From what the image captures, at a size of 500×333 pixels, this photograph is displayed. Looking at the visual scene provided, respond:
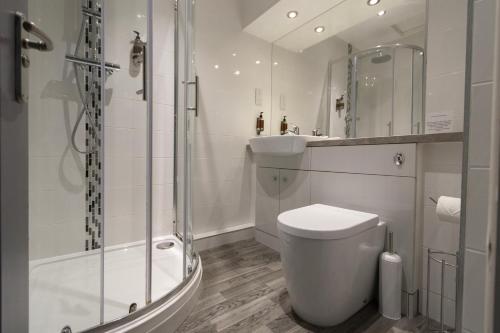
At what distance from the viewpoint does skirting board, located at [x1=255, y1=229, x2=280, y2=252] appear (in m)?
1.87

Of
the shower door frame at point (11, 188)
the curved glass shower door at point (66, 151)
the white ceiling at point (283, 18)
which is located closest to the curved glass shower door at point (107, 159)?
the curved glass shower door at point (66, 151)

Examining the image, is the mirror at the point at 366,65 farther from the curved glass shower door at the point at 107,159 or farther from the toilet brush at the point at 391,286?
the curved glass shower door at the point at 107,159

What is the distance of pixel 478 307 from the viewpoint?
17.3 inches

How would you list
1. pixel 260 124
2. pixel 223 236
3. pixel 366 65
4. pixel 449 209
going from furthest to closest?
pixel 260 124
pixel 223 236
pixel 366 65
pixel 449 209

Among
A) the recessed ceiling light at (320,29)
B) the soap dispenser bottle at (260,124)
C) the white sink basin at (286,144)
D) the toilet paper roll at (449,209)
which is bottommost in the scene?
the toilet paper roll at (449,209)

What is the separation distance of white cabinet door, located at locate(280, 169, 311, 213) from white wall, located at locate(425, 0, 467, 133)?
79 centimetres

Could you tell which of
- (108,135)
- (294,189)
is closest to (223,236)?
(294,189)

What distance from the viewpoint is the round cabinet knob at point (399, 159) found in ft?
3.72

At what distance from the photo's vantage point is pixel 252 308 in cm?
115

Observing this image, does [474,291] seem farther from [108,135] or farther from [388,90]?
[108,135]

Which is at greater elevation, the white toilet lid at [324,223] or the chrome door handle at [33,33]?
the chrome door handle at [33,33]

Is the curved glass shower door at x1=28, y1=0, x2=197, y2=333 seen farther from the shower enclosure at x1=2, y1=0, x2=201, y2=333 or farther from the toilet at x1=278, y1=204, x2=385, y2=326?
the toilet at x1=278, y1=204, x2=385, y2=326

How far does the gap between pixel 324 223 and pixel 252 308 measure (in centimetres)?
59

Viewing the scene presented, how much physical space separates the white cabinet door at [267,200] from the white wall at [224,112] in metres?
0.14
